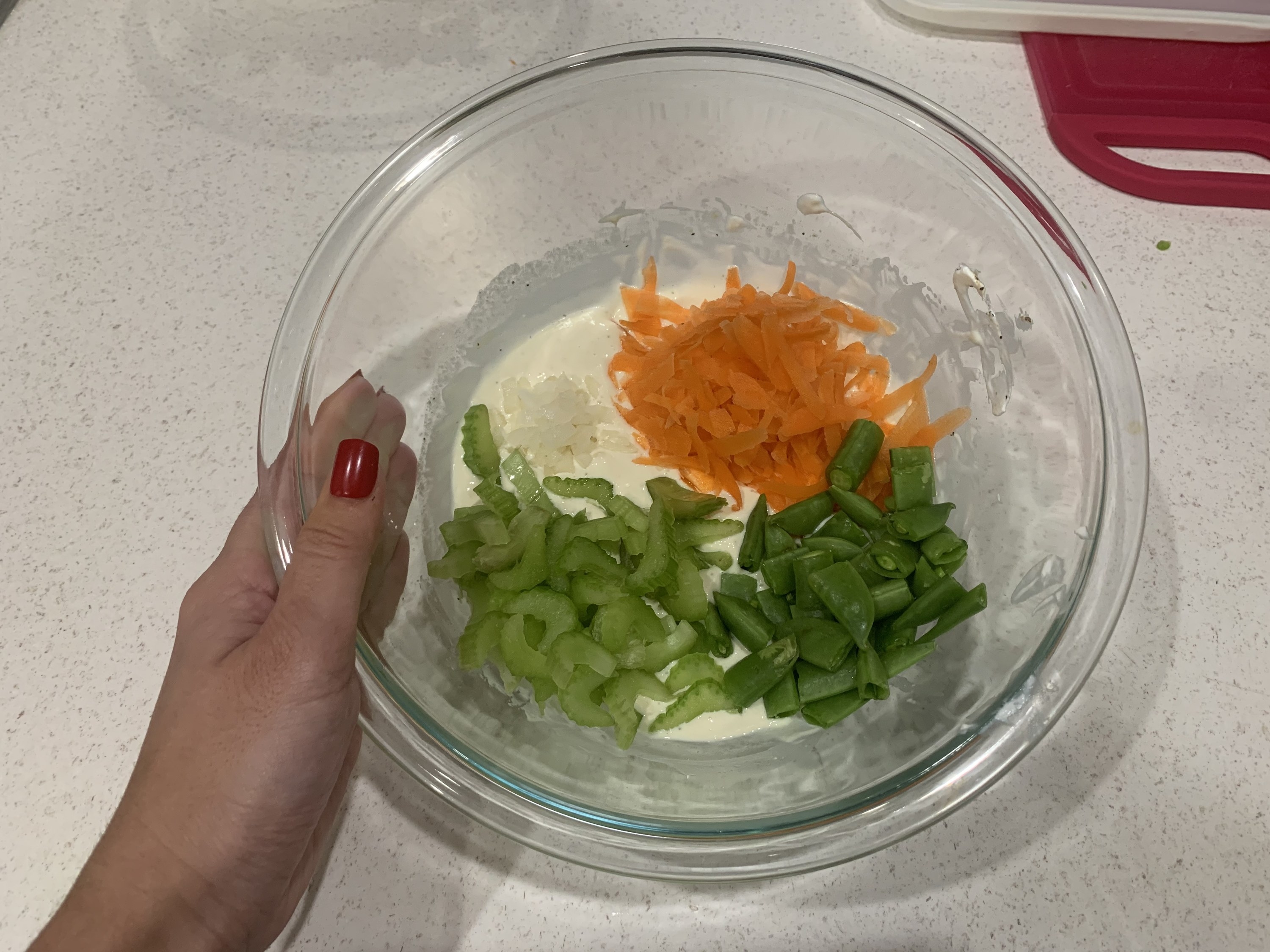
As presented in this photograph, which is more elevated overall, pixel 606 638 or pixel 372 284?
pixel 372 284

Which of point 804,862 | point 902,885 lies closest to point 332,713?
point 804,862

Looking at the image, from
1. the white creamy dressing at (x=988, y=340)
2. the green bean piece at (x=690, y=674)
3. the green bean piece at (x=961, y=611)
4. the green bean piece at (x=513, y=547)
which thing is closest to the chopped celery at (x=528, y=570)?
the green bean piece at (x=513, y=547)

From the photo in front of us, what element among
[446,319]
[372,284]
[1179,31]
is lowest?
[1179,31]

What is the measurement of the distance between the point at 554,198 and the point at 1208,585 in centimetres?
133

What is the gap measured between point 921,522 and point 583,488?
1.81 ft

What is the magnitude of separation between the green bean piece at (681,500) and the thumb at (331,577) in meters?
0.46

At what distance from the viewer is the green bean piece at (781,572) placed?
1.21 m

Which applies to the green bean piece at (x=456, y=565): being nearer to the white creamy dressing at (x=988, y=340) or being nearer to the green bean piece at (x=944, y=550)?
the green bean piece at (x=944, y=550)

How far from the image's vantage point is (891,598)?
116 cm

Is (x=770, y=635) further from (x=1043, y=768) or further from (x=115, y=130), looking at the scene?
(x=115, y=130)

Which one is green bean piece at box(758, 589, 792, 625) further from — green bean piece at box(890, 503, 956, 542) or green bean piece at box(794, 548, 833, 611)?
green bean piece at box(890, 503, 956, 542)

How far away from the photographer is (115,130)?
166 centimetres

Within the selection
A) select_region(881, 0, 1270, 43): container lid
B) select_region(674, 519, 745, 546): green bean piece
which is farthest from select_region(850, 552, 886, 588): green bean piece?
select_region(881, 0, 1270, 43): container lid

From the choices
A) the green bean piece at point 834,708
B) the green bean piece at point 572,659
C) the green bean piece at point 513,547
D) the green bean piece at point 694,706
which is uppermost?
the green bean piece at point 513,547
